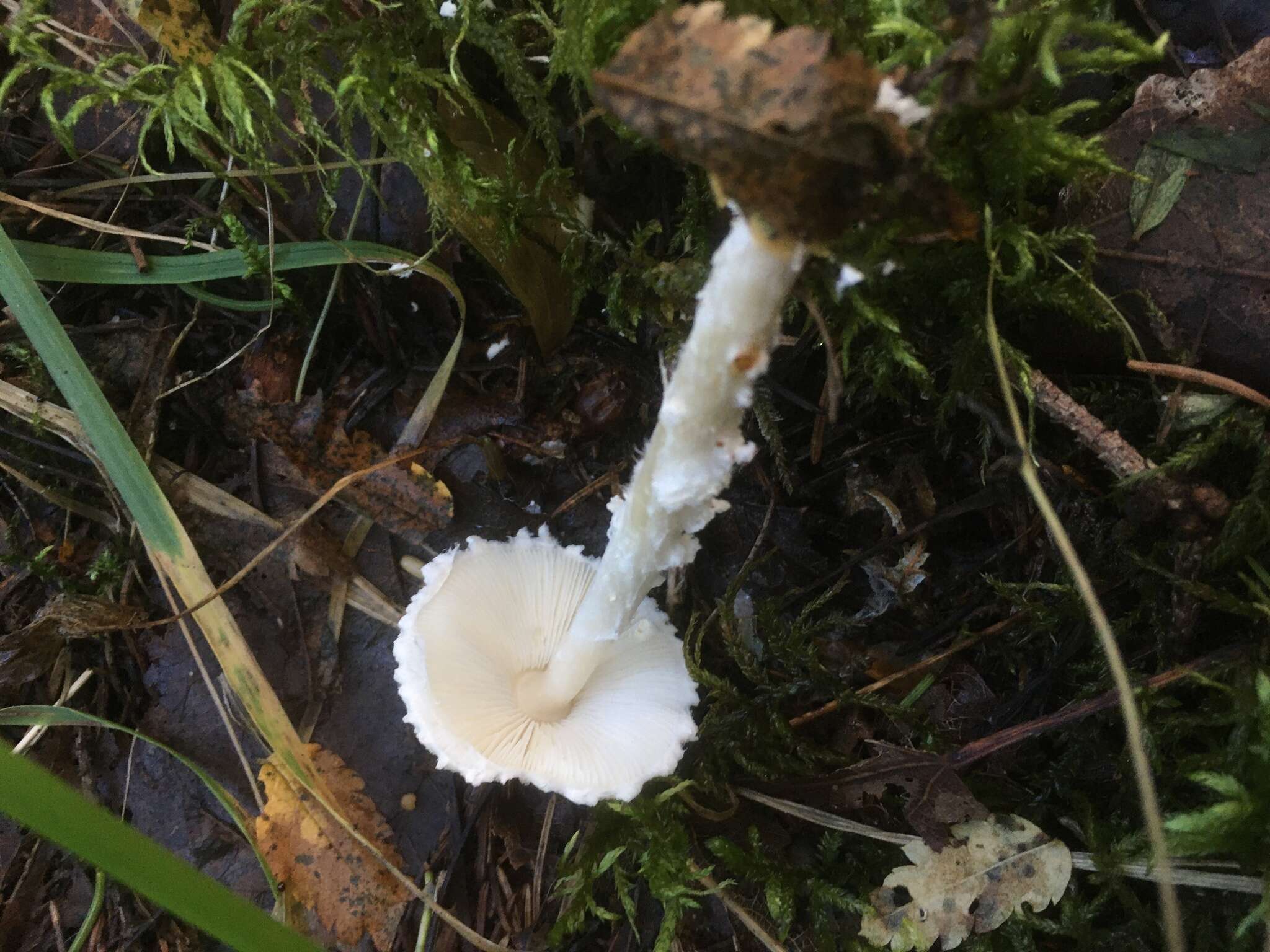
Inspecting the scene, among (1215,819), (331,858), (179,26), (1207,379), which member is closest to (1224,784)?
(1215,819)

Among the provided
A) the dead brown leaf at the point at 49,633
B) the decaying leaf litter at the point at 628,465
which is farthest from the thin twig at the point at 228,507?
the dead brown leaf at the point at 49,633

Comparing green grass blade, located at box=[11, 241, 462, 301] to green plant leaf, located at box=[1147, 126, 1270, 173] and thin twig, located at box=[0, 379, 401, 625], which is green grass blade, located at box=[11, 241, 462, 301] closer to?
thin twig, located at box=[0, 379, 401, 625]

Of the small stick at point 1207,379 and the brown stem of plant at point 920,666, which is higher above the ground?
the small stick at point 1207,379

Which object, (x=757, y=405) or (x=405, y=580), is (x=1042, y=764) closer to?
(x=757, y=405)

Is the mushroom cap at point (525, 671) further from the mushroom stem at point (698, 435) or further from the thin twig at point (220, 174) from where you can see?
the thin twig at point (220, 174)

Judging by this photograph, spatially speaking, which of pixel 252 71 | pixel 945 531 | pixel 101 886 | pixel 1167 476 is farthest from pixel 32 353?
pixel 1167 476

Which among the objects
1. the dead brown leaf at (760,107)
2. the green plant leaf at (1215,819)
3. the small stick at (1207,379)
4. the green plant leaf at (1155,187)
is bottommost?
the green plant leaf at (1215,819)
